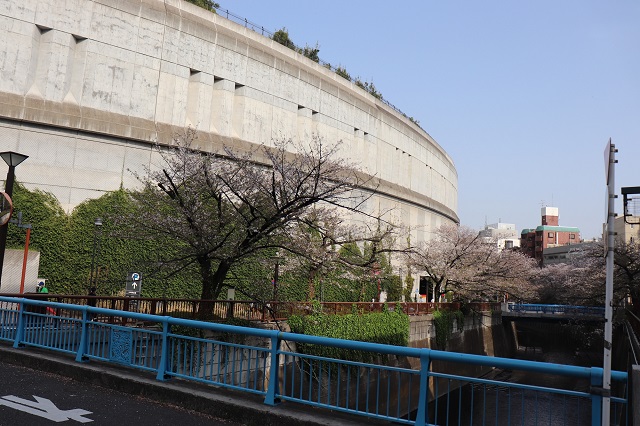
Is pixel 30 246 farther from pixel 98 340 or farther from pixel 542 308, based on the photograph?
pixel 542 308

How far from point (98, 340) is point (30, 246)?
1928cm

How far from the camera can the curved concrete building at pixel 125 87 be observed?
84.0 ft

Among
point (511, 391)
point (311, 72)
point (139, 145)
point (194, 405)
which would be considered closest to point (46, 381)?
point (194, 405)

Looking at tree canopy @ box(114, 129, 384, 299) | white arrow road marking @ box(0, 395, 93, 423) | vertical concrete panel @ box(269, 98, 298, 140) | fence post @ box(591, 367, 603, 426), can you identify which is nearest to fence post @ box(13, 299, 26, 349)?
white arrow road marking @ box(0, 395, 93, 423)

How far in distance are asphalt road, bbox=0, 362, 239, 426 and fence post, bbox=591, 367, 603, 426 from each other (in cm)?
422

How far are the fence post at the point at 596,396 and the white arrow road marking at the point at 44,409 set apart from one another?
19.0 feet

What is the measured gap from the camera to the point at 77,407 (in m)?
6.96

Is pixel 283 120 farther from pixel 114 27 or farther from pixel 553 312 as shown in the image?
pixel 553 312

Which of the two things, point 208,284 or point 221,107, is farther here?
point 221,107

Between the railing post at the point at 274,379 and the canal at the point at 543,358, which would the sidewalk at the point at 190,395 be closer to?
the railing post at the point at 274,379

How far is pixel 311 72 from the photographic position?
40.5 m

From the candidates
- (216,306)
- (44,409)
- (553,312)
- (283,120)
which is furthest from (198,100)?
(553,312)

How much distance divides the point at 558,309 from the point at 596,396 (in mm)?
57393

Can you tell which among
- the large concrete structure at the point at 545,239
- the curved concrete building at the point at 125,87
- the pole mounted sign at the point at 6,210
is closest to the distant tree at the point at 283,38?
the curved concrete building at the point at 125,87
